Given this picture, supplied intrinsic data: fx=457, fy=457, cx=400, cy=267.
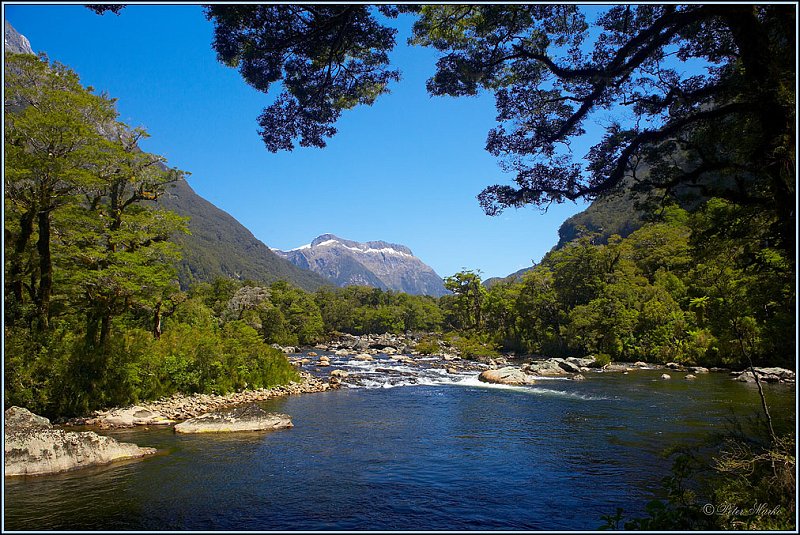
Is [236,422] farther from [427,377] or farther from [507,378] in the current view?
[427,377]

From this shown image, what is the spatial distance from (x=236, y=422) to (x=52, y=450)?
5266mm

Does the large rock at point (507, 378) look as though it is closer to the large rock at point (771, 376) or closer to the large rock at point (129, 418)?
the large rock at point (771, 376)

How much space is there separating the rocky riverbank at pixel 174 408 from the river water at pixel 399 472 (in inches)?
44.2

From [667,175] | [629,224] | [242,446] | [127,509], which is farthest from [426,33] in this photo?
[629,224]

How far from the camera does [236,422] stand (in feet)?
48.8

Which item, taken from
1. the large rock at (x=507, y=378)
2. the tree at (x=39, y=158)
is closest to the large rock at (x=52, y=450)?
the tree at (x=39, y=158)

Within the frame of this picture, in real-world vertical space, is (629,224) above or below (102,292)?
above

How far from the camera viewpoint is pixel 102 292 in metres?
16.8

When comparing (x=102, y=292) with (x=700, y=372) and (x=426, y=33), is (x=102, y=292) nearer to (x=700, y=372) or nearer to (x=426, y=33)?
(x=426, y=33)

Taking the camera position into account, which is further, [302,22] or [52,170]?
[52,170]

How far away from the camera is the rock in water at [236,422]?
14.5 meters

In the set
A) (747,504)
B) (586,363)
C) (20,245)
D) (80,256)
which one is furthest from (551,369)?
(20,245)

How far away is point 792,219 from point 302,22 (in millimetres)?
6693

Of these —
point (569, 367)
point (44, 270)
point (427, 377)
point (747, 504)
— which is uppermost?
point (44, 270)
